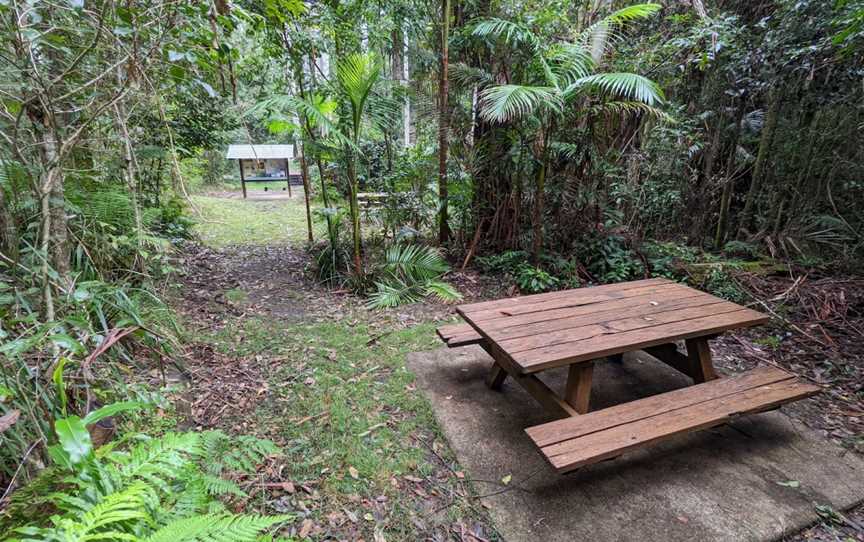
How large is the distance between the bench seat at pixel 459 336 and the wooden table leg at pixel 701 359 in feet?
4.31

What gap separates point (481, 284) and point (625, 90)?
91.5 inches

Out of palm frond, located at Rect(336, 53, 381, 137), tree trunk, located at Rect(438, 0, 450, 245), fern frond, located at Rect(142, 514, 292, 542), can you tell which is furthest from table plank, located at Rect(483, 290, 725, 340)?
tree trunk, located at Rect(438, 0, 450, 245)

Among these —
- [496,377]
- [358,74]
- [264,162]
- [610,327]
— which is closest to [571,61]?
[358,74]

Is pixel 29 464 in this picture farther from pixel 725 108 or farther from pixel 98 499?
pixel 725 108

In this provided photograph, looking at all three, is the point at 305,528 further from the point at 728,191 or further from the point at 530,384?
the point at 728,191

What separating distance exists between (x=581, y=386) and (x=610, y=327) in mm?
356

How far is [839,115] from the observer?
4215 mm

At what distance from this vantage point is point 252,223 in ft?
25.7

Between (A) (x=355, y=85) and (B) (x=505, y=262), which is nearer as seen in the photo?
(A) (x=355, y=85)

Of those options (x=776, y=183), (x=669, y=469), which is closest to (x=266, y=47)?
(x=669, y=469)

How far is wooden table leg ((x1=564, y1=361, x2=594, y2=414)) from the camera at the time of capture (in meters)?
2.00

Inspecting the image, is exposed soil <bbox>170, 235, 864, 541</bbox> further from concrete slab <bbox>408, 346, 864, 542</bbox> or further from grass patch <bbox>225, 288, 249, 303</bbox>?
concrete slab <bbox>408, 346, 864, 542</bbox>

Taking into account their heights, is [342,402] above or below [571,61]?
below

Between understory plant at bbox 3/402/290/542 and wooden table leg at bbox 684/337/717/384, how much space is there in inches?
96.2
